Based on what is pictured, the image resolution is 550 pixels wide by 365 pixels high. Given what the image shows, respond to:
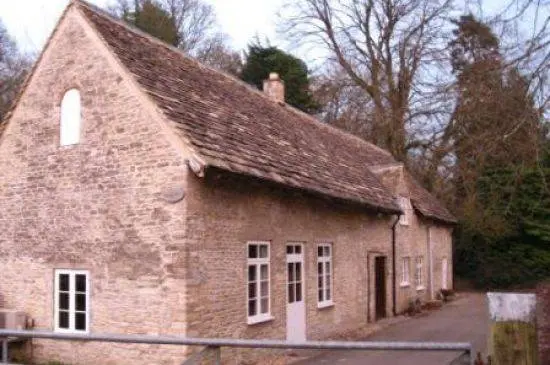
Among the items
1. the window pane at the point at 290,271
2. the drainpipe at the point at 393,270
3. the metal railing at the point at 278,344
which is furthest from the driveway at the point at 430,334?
the metal railing at the point at 278,344

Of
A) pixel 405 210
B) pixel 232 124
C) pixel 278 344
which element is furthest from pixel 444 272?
pixel 278 344

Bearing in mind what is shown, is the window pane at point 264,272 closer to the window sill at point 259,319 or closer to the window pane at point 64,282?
the window sill at point 259,319

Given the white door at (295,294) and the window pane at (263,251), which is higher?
the window pane at (263,251)

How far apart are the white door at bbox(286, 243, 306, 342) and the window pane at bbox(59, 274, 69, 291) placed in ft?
15.9

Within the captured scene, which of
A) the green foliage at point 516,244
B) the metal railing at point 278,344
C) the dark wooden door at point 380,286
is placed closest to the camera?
the metal railing at point 278,344

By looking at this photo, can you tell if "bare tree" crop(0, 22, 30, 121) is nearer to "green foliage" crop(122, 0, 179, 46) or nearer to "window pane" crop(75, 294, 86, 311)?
"green foliage" crop(122, 0, 179, 46)

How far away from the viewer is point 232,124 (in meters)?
14.4

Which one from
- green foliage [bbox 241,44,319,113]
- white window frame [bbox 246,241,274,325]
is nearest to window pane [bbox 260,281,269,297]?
white window frame [bbox 246,241,274,325]

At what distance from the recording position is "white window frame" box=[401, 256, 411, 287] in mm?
23989

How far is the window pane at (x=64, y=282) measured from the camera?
13203mm

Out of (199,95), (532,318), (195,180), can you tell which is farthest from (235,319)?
(532,318)

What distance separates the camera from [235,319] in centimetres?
1246

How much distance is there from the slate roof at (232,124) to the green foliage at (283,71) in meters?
15.5

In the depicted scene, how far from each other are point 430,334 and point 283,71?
71.0ft
